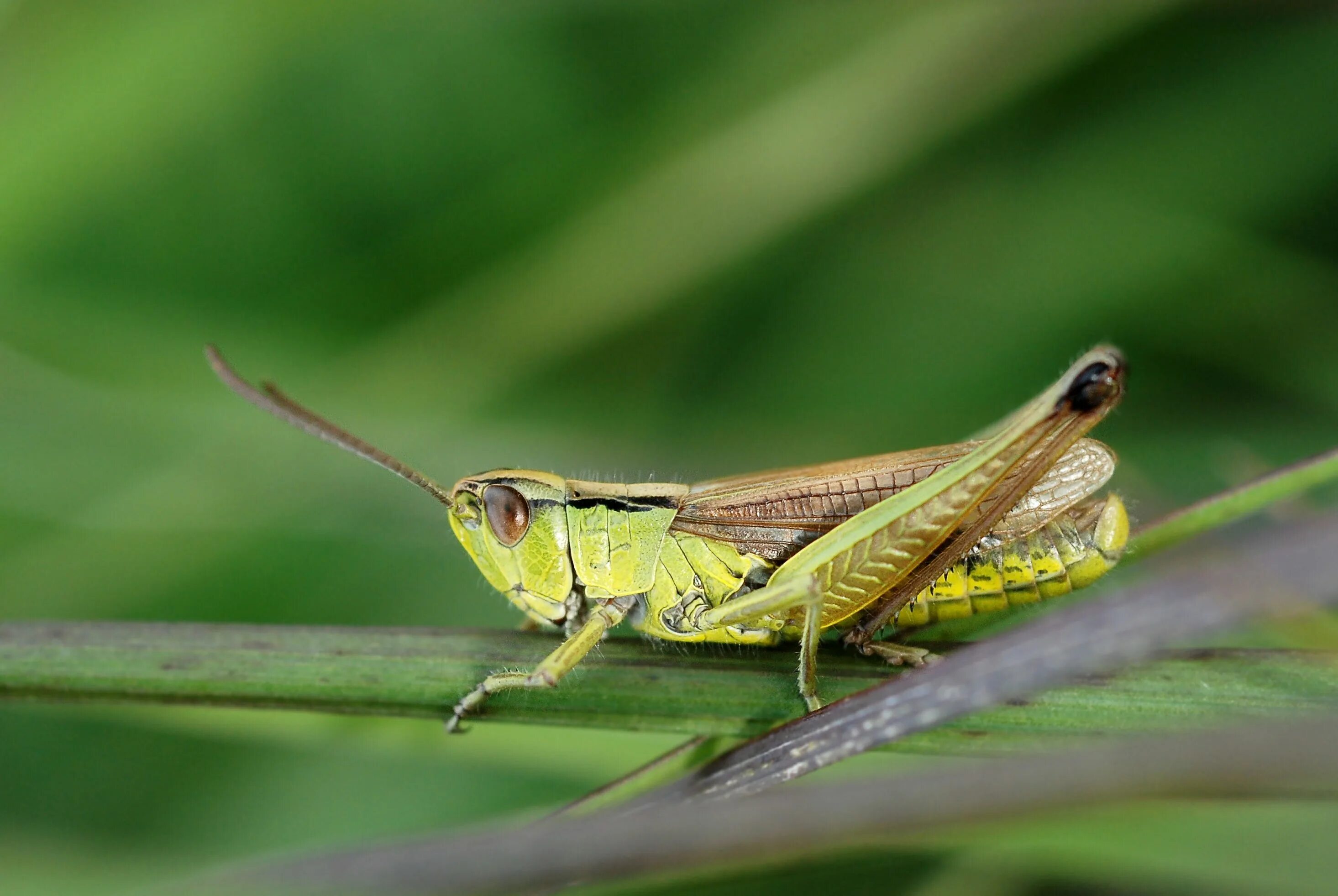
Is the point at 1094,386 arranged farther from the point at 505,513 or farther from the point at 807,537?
the point at 505,513

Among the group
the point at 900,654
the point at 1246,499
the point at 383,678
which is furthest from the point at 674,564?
the point at 1246,499

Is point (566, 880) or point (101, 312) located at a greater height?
point (101, 312)

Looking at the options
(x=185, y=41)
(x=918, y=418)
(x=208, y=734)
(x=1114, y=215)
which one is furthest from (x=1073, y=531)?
(x=185, y=41)

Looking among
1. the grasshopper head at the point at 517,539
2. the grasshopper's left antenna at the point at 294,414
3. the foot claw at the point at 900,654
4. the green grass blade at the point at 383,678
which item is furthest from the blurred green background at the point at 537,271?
the foot claw at the point at 900,654

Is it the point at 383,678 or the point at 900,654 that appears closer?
the point at 383,678

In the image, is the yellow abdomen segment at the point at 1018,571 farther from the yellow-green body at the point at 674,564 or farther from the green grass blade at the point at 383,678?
the green grass blade at the point at 383,678

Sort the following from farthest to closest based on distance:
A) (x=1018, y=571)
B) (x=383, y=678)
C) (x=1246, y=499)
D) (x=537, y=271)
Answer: (x=537, y=271)
(x=1018, y=571)
(x=383, y=678)
(x=1246, y=499)

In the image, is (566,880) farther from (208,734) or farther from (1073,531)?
(208,734)
